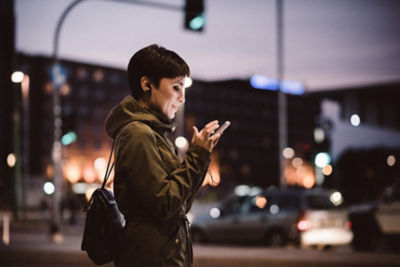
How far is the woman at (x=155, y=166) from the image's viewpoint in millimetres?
2381

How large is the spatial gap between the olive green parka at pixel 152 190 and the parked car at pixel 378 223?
1339cm

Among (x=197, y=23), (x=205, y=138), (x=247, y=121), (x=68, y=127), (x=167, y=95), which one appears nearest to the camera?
(x=205, y=138)

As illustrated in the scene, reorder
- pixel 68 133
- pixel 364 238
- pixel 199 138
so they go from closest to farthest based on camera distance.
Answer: pixel 199 138 → pixel 364 238 → pixel 68 133

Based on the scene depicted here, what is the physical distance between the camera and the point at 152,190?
2355 millimetres

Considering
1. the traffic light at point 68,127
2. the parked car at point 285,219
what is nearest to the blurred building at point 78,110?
the traffic light at point 68,127

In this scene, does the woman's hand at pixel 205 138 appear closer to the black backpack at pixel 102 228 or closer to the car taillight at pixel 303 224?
the black backpack at pixel 102 228

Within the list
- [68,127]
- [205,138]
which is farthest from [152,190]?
[68,127]

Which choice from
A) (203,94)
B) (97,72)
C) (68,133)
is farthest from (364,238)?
(203,94)

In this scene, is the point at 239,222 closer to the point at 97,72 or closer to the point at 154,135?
the point at 154,135

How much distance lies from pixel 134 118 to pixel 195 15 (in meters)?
10.3

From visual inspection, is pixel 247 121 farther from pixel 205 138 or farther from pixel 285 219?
pixel 205 138

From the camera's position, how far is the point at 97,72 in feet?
383

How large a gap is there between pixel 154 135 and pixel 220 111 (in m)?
130

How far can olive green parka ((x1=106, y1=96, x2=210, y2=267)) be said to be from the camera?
2.37 metres
